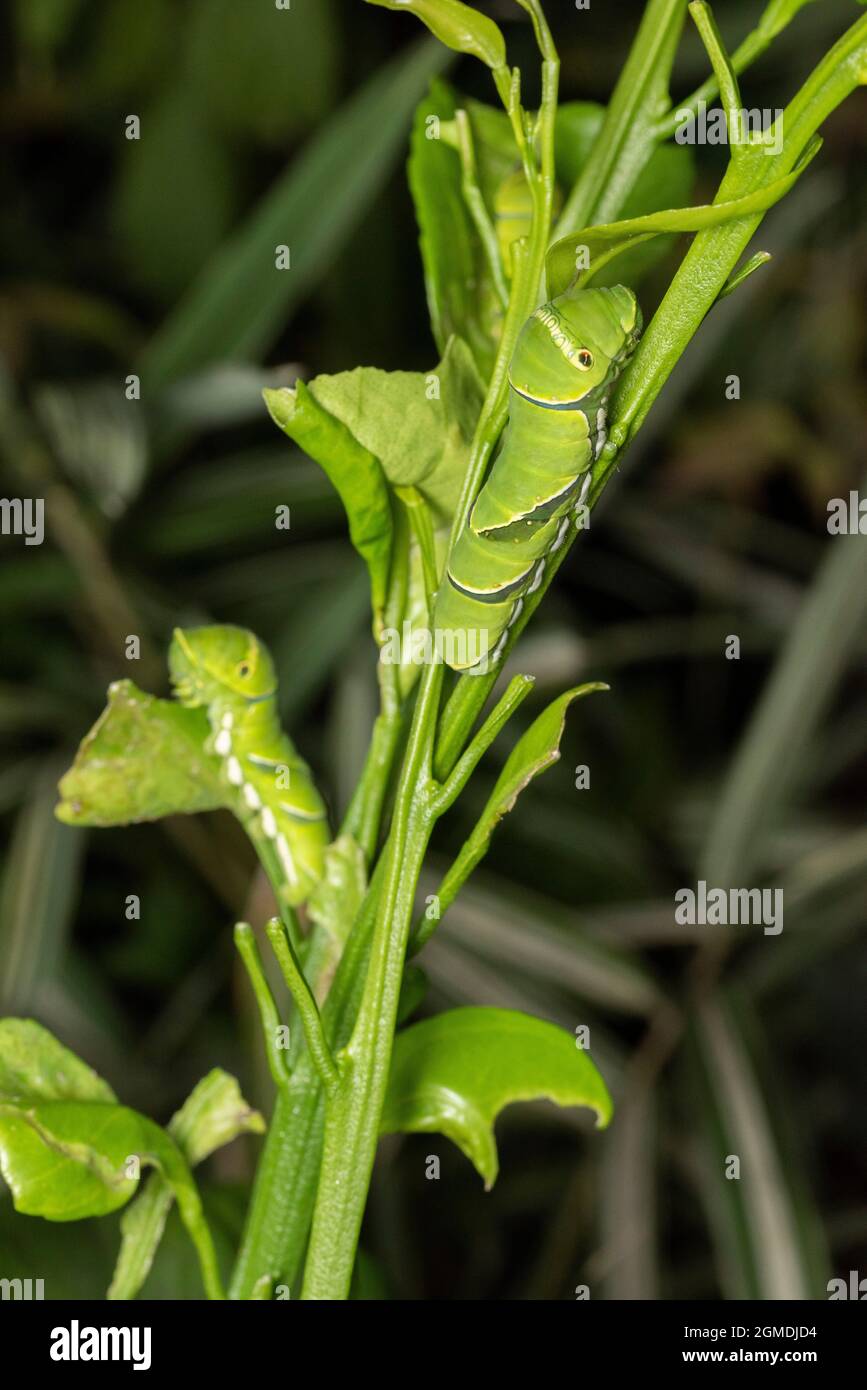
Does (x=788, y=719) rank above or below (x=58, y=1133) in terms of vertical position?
above

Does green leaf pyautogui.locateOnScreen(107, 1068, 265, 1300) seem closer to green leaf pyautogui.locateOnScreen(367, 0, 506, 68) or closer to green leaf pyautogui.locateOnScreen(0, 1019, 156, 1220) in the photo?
green leaf pyautogui.locateOnScreen(0, 1019, 156, 1220)

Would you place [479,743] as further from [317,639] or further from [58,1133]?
[317,639]

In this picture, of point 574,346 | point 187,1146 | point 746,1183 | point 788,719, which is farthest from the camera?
point 788,719

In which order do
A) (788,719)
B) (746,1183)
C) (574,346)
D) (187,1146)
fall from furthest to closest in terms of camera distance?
1. (788,719)
2. (746,1183)
3. (187,1146)
4. (574,346)

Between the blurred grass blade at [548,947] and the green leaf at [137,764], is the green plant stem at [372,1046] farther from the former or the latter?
the blurred grass blade at [548,947]

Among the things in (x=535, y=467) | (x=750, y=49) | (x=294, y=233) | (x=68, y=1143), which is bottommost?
(x=68, y=1143)

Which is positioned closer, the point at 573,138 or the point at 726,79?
the point at 726,79

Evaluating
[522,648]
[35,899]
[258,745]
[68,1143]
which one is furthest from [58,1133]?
[522,648]
